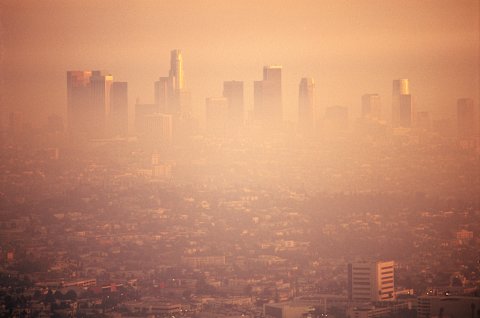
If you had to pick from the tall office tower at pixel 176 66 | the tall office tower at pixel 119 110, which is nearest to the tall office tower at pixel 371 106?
the tall office tower at pixel 176 66

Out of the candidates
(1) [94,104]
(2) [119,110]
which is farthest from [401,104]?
(1) [94,104]

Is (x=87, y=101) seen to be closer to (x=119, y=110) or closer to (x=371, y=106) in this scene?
(x=119, y=110)

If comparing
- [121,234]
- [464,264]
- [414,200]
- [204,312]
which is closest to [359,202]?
[414,200]

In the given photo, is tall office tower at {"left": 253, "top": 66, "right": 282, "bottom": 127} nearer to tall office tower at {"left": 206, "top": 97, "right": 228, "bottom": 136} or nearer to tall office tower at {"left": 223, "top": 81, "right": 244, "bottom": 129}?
tall office tower at {"left": 223, "top": 81, "right": 244, "bottom": 129}

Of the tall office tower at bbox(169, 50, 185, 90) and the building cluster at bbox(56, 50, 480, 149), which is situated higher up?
the tall office tower at bbox(169, 50, 185, 90)

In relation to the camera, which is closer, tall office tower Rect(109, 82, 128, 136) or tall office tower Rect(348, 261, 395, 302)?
tall office tower Rect(348, 261, 395, 302)

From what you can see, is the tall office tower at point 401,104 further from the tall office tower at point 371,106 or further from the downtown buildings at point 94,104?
the downtown buildings at point 94,104

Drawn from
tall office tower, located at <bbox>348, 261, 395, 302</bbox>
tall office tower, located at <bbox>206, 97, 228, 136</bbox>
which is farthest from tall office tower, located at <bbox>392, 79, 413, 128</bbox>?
tall office tower, located at <bbox>348, 261, 395, 302</bbox>
